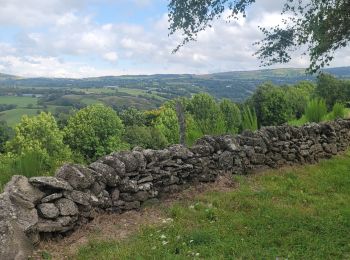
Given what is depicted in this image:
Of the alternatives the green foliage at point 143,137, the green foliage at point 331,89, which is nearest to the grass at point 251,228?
the green foliage at point 143,137

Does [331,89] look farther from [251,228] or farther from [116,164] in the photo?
[116,164]

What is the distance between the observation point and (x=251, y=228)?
25.3ft

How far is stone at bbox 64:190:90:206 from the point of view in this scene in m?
7.49

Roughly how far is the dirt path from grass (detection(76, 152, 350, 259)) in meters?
0.22

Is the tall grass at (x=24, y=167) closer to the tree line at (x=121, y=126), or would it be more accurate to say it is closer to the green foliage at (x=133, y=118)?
the tree line at (x=121, y=126)

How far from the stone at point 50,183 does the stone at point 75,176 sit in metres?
0.18

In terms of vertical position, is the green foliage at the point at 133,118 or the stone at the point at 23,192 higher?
the stone at the point at 23,192

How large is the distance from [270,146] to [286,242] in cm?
592

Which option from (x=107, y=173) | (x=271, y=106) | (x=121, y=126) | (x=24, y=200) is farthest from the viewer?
(x=121, y=126)

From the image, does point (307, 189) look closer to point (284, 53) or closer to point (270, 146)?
point (270, 146)

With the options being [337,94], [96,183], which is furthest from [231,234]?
[337,94]

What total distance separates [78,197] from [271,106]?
49.6m

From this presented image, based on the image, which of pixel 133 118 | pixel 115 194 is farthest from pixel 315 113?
pixel 133 118

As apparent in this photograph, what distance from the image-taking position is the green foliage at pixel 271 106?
173 ft
